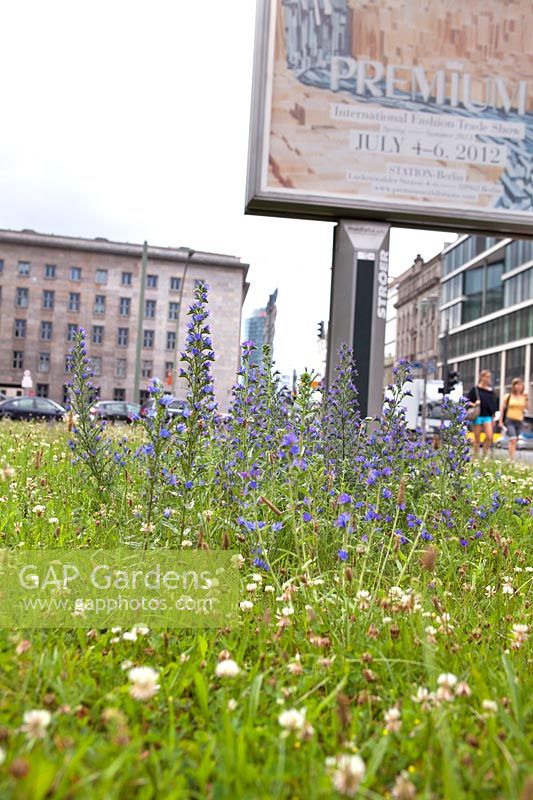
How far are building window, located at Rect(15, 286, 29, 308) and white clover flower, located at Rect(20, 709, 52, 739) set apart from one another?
243 feet

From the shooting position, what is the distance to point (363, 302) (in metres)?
7.22

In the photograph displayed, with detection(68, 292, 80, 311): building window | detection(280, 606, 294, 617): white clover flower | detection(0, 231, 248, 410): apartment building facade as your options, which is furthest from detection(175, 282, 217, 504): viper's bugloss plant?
detection(68, 292, 80, 311): building window

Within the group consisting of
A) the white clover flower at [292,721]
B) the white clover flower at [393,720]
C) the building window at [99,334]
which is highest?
the building window at [99,334]

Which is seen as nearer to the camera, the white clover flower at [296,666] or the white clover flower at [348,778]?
the white clover flower at [348,778]

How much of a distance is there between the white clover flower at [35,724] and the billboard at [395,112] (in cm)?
629

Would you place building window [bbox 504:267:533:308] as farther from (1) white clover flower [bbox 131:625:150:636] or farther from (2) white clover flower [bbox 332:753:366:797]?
(2) white clover flower [bbox 332:753:366:797]

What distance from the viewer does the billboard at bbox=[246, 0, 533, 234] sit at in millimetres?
7195

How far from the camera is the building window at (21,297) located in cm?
7038

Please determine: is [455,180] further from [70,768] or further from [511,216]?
[70,768]

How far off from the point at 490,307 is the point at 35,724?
6860cm

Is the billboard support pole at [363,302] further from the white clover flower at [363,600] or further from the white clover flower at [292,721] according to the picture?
the white clover flower at [292,721]

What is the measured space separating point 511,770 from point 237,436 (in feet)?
8.85

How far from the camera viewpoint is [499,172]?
755 centimetres

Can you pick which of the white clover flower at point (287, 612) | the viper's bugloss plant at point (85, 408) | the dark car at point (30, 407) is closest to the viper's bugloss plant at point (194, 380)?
the viper's bugloss plant at point (85, 408)
